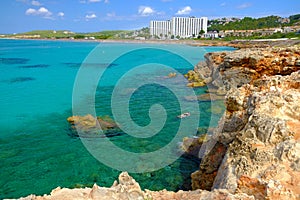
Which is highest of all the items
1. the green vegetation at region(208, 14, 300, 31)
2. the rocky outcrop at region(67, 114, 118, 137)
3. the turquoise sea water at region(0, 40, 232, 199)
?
the green vegetation at region(208, 14, 300, 31)

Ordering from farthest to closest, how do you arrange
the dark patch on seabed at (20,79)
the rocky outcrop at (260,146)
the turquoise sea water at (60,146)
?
the dark patch on seabed at (20,79)
the turquoise sea water at (60,146)
the rocky outcrop at (260,146)

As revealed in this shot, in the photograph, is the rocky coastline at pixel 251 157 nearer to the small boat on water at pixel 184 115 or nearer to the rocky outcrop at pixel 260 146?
the rocky outcrop at pixel 260 146

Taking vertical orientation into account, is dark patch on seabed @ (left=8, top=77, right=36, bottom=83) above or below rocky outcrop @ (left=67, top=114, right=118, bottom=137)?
below

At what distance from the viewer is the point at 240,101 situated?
9242mm

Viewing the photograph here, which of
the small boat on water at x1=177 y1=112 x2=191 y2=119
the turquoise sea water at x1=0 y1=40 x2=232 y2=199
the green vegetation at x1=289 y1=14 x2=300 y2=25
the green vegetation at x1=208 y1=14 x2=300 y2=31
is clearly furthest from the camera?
the green vegetation at x1=208 y1=14 x2=300 y2=31

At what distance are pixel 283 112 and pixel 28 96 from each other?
29.2 meters

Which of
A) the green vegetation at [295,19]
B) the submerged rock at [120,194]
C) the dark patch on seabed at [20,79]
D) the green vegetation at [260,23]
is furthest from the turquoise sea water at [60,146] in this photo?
the green vegetation at [295,19]

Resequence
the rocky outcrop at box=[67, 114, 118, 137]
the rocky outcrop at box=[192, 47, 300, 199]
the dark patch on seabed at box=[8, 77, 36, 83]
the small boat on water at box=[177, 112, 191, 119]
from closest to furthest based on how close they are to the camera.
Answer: the rocky outcrop at box=[192, 47, 300, 199]
the rocky outcrop at box=[67, 114, 118, 137]
the small boat on water at box=[177, 112, 191, 119]
the dark patch on seabed at box=[8, 77, 36, 83]

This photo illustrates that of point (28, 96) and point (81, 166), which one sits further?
point (28, 96)

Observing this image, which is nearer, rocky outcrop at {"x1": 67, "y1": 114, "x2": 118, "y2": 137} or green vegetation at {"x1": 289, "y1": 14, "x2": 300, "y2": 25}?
rocky outcrop at {"x1": 67, "y1": 114, "x2": 118, "y2": 137}

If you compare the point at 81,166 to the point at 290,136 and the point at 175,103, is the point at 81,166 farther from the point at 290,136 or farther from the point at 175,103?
the point at 175,103

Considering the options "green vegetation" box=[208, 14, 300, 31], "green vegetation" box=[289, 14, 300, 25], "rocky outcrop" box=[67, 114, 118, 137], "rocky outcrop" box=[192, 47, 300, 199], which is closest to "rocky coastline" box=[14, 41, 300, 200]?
"rocky outcrop" box=[192, 47, 300, 199]

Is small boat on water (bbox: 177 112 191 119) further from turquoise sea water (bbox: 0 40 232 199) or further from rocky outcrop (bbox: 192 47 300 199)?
rocky outcrop (bbox: 192 47 300 199)

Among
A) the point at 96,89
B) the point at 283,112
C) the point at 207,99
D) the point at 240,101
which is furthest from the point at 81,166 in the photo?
the point at 96,89
